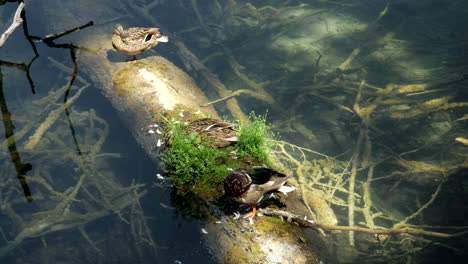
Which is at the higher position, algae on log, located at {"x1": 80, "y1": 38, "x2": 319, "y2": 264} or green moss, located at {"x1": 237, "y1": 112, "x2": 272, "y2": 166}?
green moss, located at {"x1": 237, "y1": 112, "x2": 272, "y2": 166}

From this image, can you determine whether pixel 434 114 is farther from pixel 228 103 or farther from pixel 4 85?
pixel 4 85

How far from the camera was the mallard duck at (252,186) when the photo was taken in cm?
387

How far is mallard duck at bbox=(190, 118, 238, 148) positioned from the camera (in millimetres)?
4828

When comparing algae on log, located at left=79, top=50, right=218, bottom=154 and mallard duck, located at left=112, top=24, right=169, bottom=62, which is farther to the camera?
mallard duck, located at left=112, top=24, right=169, bottom=62

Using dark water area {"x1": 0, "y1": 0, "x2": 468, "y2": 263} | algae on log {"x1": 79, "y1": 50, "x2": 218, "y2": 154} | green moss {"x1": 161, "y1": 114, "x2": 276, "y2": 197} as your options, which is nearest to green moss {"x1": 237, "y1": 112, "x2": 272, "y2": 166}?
green moss {"x1": 161, "y1": 114, "x2": 276, "y2": 197}

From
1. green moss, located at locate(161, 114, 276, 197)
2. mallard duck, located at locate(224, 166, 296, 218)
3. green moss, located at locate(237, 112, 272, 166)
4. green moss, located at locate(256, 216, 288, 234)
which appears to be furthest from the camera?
green moss, located at locate(237, 112, 272, 166)

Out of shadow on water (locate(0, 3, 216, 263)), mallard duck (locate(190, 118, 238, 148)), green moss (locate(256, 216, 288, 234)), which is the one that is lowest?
shadow on water (locate(0, 3, 216, 263))

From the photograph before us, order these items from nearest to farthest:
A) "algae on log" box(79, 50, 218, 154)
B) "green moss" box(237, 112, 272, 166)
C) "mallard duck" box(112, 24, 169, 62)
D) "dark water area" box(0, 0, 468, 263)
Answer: "green moss" box(237, 112, 272, 166) < "dark water area" box(0, 0, 468, 263) < "algae on log" box(79, 50, 218, 154) < "mallard duck" box(112, 24, 169, 62)

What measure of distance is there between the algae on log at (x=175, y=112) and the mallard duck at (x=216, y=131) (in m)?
0.61

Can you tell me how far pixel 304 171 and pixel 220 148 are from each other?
6.20 ft

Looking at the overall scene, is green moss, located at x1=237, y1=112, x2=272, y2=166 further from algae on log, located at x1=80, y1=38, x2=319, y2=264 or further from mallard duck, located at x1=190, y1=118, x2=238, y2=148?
algae on log, located at x1=80, y1=38, x2=319, y2=264

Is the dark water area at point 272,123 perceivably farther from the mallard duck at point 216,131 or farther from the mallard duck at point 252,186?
the mallard duck at point 216,131

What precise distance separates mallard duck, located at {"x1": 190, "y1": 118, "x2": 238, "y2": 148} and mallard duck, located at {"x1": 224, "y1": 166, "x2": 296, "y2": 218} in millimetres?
817

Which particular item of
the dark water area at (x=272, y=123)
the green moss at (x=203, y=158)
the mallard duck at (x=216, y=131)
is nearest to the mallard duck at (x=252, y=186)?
the green moss at (x=203, y=158)
